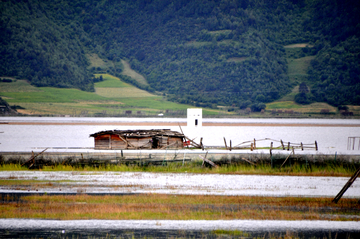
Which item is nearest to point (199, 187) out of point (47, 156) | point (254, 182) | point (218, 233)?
point (254, 182)

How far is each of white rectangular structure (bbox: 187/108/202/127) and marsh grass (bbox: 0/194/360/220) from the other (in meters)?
19.1

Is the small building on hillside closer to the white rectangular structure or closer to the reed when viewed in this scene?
the white rectangular structure

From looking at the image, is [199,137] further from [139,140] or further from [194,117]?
[139,140]

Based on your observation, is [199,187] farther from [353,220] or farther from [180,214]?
[353,220]

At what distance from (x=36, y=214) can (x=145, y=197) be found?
16.4ft

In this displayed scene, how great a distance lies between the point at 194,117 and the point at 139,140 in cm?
630

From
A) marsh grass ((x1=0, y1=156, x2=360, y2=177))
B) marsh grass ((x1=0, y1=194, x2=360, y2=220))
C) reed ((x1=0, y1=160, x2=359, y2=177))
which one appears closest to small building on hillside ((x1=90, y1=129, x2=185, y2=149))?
marsh grass ((x1=0, y1=156, x2=360, y2=177))

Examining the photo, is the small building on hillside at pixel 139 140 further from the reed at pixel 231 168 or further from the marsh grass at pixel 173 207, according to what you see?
the marsh grass at pixel 173 207

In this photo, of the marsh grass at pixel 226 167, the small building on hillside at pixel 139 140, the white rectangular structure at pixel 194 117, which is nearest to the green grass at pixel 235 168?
the marsh grass at pixel 226 167

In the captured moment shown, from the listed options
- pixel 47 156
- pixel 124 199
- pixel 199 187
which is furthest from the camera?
pixel 47 156

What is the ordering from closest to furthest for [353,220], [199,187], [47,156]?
[353,220] → [199,187] → [47,156]

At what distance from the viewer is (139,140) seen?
35.3 metres

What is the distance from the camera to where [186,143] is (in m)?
37.4

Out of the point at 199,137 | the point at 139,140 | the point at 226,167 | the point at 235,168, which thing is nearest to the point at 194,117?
the point at 199,137
